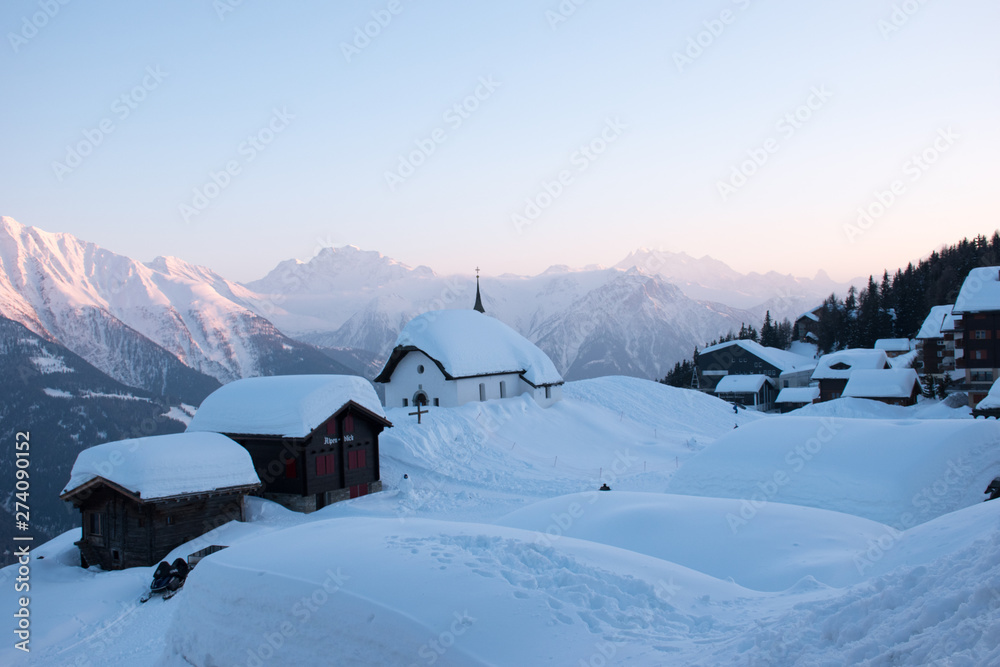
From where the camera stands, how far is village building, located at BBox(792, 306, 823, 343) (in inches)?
3629

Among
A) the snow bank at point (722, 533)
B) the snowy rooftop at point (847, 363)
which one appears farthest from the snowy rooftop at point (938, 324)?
the snow bank at point (722, 533)

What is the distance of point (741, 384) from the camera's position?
64500 millimetres

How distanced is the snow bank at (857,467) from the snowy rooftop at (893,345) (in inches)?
2162

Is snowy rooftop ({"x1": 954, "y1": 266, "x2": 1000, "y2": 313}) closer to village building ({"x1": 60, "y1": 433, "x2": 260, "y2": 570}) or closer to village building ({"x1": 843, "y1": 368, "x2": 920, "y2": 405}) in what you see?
village building ({"x1": 843, "y1": 368, "x2": 920, "y2": 405})

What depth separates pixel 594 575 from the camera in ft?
26.8

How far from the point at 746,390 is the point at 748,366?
884cm

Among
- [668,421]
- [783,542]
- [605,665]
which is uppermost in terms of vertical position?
[605,665]

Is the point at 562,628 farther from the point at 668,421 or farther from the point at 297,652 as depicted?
the point at 668,421

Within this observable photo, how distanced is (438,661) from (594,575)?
8.09 ft

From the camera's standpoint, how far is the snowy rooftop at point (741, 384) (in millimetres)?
63562

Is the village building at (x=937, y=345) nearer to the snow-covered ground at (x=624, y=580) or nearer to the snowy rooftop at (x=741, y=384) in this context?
the snowy rooftop at (x=741, y=384)

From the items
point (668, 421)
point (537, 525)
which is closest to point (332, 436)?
point (537, 525)

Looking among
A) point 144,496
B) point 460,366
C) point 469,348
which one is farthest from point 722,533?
point 469,348

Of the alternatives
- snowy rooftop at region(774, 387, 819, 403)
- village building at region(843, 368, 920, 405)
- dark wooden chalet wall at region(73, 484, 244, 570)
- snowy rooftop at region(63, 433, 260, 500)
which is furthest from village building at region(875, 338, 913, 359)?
dark wooden chalet wall at region(73, 484, 244, 570)
